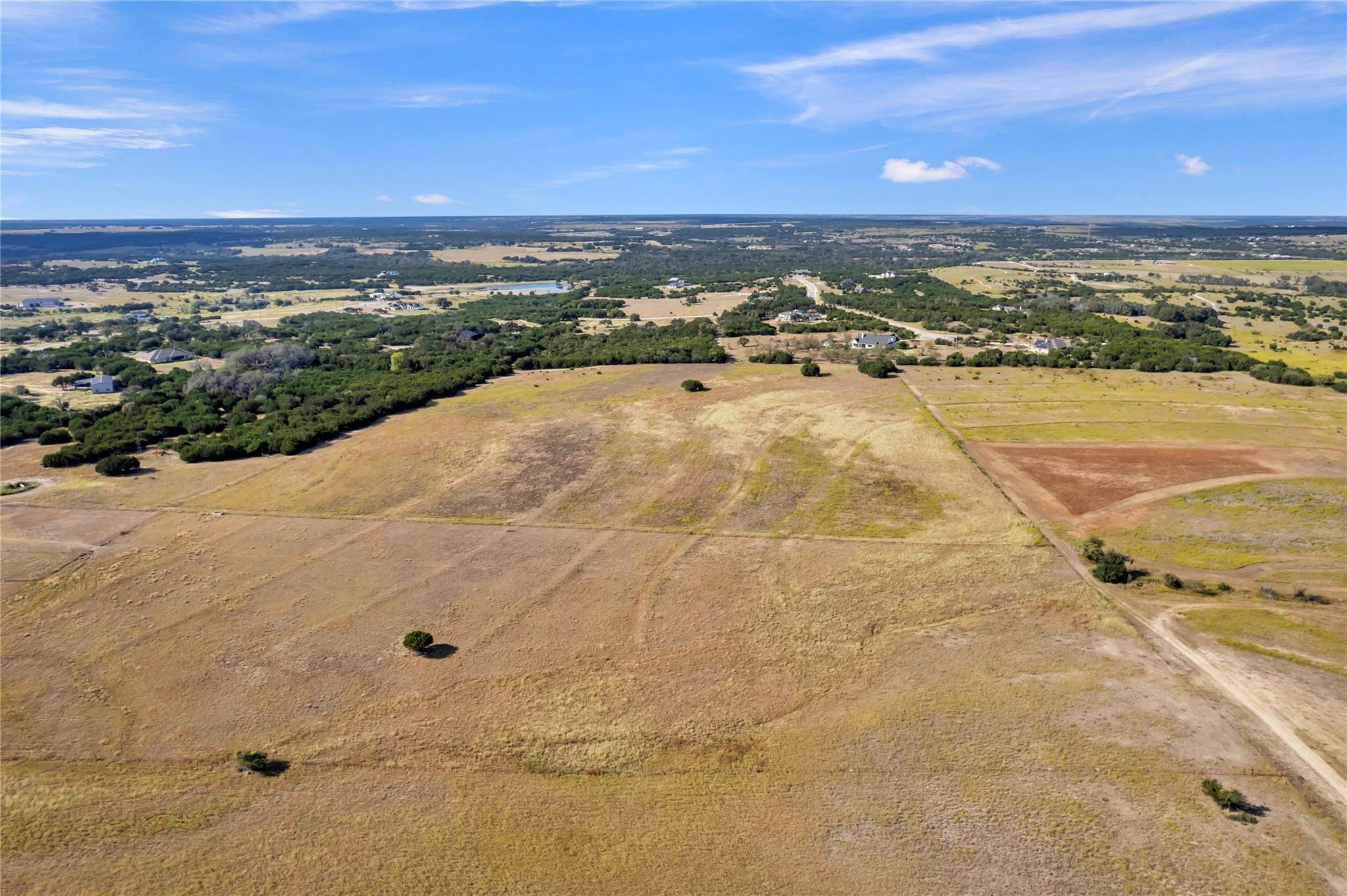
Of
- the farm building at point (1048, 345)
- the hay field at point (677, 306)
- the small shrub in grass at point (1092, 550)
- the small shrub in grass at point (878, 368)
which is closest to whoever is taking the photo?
the small shrub in grass at point (1092, 550)

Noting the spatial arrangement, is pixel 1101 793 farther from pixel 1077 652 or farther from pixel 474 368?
pixel 474 368

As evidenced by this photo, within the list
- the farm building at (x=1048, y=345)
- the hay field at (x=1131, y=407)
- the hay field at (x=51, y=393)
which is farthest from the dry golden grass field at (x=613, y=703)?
the farm building at (x=1048, y=345)

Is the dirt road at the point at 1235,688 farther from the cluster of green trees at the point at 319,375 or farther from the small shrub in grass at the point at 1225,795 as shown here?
the cluster of green trees at the point at 319,375

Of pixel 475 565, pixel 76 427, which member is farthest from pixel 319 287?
pixel 475 565

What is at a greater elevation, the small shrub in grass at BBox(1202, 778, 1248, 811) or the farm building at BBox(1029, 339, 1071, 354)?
the farm building at BBox(1029, 339, 1071, 354)

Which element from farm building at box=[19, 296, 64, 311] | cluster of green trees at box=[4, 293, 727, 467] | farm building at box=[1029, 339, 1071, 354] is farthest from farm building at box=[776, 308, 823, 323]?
farm building at box=[19, 296, 64, 311]

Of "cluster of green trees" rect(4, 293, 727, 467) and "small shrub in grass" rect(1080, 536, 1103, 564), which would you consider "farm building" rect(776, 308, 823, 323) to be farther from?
"small shrub in grass" rect(1080, 536, 1103, 564)

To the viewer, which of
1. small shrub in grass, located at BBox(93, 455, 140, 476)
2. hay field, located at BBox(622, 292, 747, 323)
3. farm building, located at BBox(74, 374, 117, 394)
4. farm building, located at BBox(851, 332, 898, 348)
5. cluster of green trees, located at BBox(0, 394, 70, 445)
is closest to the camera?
small shrub in grass, located at BBox(93, 455, 140, 476)
